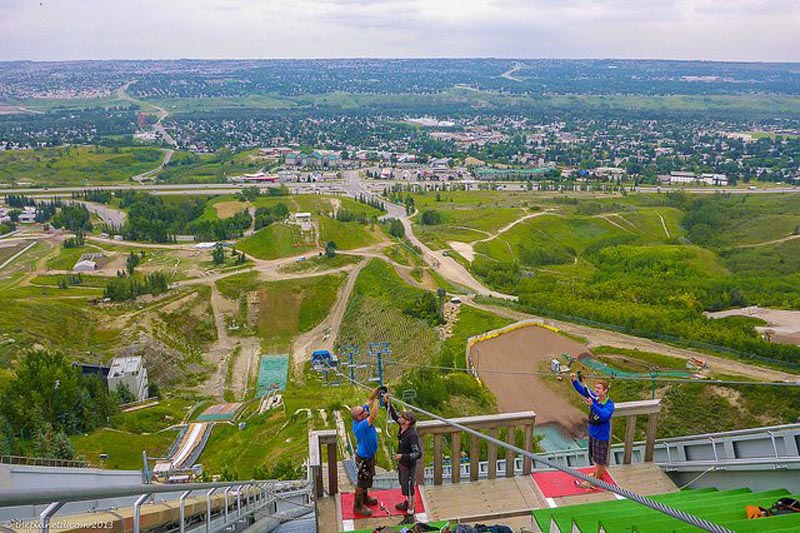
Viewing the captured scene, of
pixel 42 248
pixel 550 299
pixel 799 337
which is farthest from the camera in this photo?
pixel 42 248

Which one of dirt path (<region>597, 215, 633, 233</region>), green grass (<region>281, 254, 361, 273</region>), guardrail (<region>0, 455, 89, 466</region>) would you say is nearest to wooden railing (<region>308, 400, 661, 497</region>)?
guardrail (<region>0, 455, 89, 466</region>)

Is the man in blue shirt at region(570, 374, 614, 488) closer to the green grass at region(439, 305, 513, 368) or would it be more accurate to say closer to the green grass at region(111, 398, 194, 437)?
the green grass at region(439, 305, 513, 368)

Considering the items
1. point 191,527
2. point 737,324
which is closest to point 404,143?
point 737,324

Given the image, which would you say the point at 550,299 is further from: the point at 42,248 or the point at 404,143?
the point at 404,143

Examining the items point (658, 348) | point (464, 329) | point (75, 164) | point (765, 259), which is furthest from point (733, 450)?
point (75, 164)

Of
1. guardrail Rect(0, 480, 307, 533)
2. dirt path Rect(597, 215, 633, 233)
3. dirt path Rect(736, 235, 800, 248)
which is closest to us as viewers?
guardrail Rect(0, 480, 307, 533)

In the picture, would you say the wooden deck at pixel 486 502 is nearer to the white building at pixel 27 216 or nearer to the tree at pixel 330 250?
the tree at pixel 330 250
